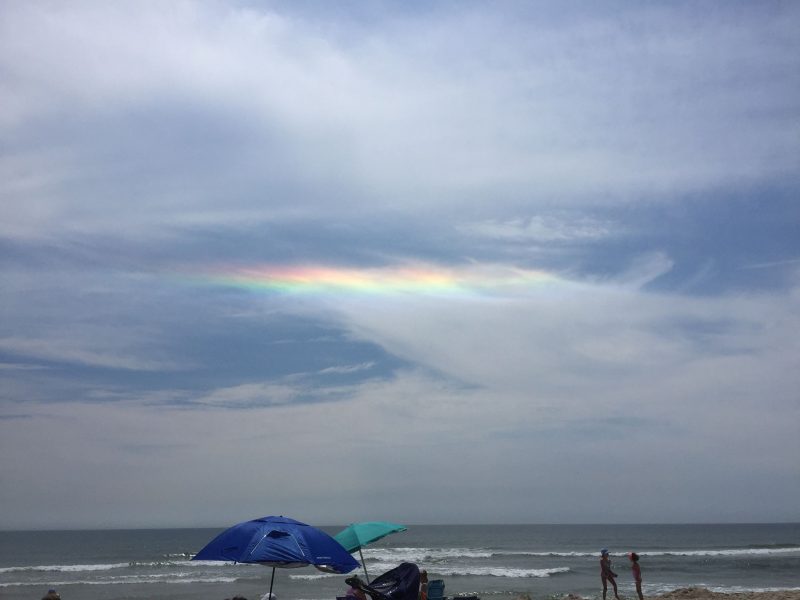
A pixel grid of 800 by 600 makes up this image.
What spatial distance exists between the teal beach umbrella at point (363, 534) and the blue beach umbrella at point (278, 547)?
5.69ft

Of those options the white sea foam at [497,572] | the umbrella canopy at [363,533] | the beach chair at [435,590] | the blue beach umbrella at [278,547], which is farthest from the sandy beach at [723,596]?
the white sea foam at [497,572]

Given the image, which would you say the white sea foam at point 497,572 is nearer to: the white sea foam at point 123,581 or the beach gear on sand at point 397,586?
the white sea foam at point 123,581

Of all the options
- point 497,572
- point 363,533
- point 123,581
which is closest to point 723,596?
point 363,533

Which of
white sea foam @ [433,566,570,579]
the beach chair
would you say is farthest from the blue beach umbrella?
white sea foam @ [433,566,570,579]

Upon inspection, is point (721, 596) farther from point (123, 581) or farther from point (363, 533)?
point (123, 581)

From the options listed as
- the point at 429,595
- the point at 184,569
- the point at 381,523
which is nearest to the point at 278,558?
the point at 381,523

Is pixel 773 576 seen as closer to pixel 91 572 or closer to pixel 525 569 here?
pixel 525 569

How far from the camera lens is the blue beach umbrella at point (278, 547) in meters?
8.19

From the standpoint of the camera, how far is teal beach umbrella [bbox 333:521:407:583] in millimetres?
10578

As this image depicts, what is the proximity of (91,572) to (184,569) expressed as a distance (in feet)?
19.7

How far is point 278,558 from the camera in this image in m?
8.20

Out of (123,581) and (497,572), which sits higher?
(123,581)

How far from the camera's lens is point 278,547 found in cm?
828

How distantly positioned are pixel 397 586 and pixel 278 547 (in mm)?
2060
